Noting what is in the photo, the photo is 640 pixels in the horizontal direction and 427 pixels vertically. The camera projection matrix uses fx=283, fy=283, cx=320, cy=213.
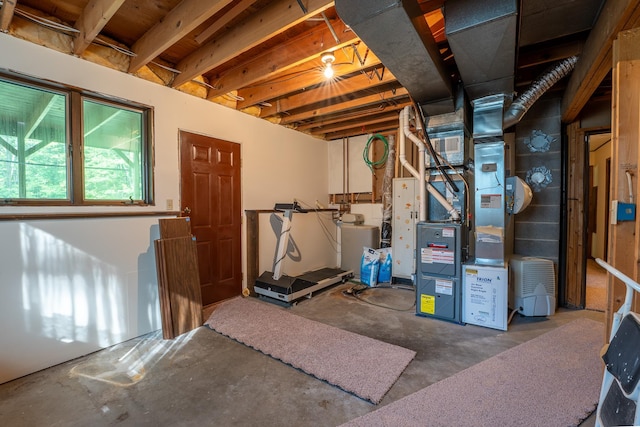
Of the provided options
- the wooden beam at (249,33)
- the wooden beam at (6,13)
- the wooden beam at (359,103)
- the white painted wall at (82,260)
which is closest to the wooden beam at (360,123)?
the wooden beam at (359,103)

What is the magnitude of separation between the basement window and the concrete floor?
1338 mm

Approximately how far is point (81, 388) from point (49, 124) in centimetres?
202

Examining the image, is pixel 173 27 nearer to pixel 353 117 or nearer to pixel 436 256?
pixel 353 117

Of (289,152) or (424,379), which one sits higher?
(289,152)

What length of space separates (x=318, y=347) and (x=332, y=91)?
2.70 metres

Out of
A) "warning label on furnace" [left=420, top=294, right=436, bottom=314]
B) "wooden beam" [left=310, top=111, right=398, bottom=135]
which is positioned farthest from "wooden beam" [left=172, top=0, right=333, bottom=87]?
"warning label on furnace" [left=420, top=294, right=436, bottom=314]

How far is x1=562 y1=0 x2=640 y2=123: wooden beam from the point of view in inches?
61.4

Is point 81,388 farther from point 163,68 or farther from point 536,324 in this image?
point 536,324

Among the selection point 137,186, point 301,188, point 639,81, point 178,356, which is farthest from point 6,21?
point 639,81

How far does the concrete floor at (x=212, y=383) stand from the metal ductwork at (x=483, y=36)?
2.29m

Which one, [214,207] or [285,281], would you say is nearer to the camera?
[214,207]

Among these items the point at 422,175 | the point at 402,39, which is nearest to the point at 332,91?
the point at 422,175

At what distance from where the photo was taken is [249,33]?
7.25 ft

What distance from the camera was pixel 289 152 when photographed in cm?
453
